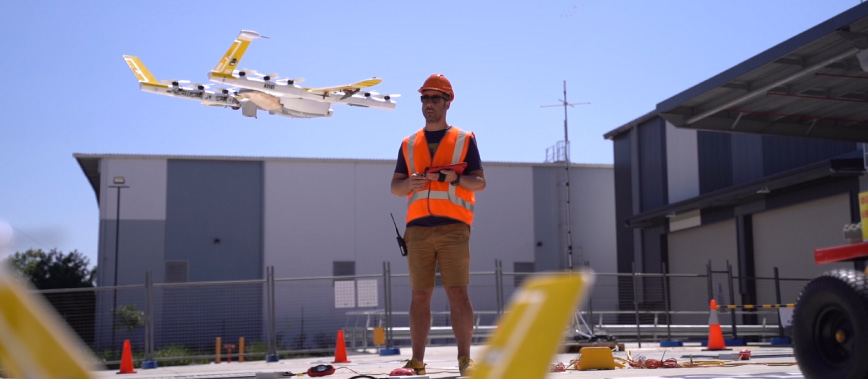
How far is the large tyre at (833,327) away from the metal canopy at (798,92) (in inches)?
297

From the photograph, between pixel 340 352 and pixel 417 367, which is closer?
pixel 417 367

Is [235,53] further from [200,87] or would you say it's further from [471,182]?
[471,182]

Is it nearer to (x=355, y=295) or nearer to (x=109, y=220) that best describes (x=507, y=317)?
(x=355, y=295)

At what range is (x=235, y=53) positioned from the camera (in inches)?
1188

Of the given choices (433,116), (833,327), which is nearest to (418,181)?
(433,116)

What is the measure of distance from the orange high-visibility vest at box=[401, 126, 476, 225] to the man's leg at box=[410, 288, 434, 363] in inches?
22.2

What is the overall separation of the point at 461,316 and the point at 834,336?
8.49 ft

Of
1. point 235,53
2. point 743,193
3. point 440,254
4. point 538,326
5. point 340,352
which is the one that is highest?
point 235,53

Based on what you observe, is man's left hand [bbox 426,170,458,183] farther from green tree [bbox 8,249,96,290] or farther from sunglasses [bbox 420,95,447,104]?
green tree [bbox 8,249,96,290]

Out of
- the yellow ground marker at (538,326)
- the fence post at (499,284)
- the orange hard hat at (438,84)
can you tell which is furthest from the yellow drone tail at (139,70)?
the yellow ground marker at (538,326)

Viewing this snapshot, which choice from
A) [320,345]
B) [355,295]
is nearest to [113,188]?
[320,345]

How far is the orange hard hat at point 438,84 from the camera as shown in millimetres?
6663

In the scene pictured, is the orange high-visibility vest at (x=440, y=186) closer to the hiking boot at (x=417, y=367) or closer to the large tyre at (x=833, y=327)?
the hiking boot at (x=417, y=367)

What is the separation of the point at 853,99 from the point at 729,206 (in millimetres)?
18932
